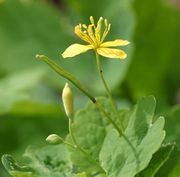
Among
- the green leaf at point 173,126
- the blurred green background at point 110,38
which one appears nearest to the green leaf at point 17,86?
the blurred green background at point 110,38

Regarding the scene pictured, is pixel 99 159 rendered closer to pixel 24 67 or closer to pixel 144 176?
pixel 144 176

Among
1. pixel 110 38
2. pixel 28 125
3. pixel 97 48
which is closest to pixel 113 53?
pixel 97 48

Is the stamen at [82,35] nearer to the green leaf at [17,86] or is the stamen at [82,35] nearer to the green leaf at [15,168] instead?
the green leaf at [15,168]

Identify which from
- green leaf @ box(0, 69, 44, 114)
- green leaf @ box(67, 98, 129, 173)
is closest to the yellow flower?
green leaf @ box(67, 98, 129, 173)

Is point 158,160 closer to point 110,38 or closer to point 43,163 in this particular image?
point 43,163

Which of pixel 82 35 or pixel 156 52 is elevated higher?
pixel 82 35
